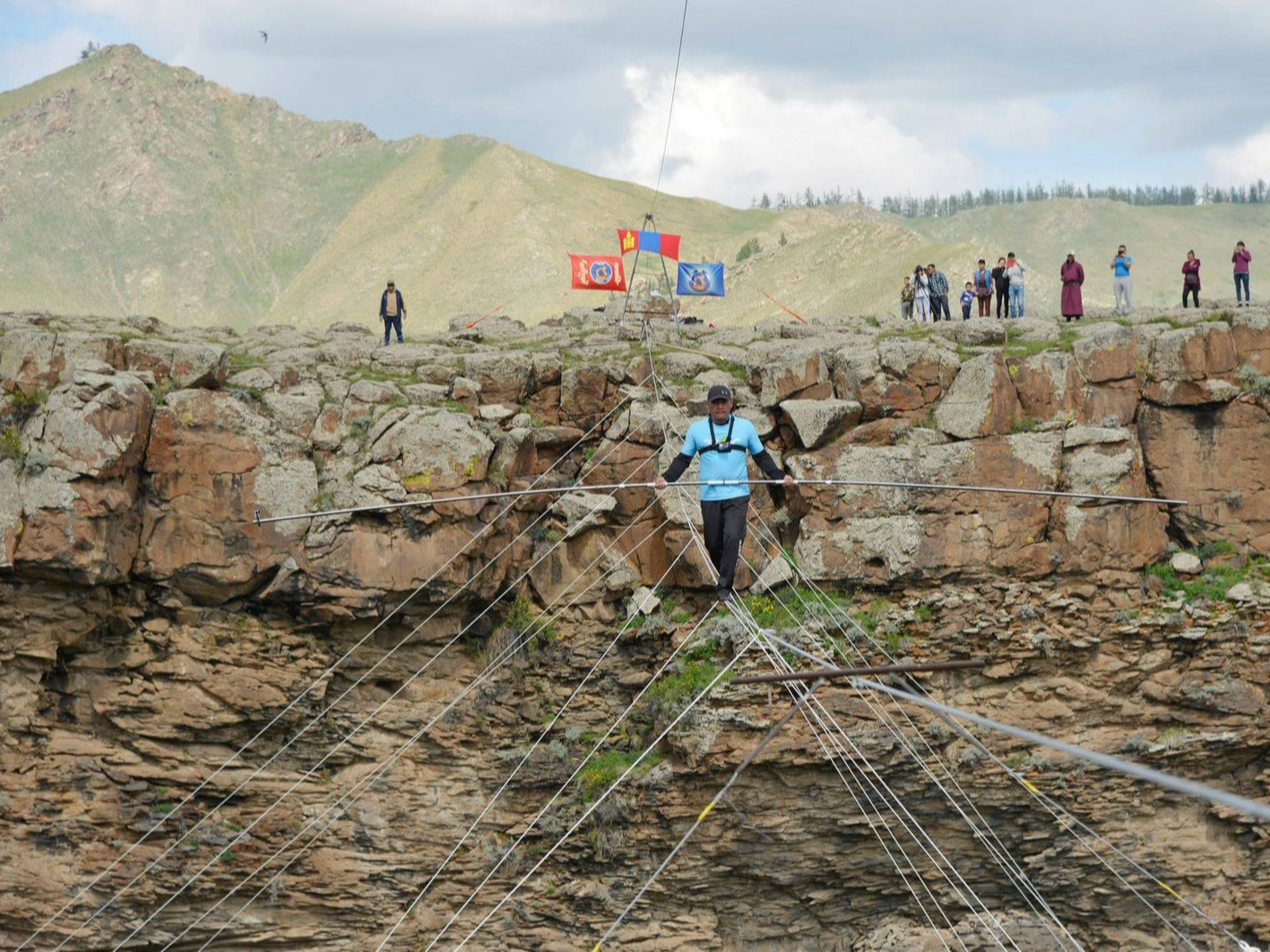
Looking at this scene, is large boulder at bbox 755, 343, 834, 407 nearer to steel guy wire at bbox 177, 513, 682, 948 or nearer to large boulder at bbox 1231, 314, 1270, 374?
steel guy wire at bbox 177, 513, 682, 948

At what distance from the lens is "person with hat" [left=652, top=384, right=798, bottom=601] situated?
48.4 ft

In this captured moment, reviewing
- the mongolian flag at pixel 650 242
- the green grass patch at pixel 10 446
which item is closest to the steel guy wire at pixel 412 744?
the mongolian flag at pixel 650 242

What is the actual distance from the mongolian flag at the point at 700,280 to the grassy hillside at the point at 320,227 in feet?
104

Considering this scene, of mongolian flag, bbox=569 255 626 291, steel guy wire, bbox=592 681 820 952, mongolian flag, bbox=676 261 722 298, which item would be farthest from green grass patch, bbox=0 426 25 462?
mongolian flag, bbox=676 261 722 298

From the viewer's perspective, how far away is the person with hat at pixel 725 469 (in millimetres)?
14750

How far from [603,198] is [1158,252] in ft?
151

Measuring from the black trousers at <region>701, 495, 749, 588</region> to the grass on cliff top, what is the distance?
Result: 28.4ft

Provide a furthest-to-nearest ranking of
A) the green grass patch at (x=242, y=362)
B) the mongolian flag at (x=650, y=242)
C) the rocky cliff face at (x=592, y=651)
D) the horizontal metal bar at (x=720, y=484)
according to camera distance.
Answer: the mongolian flag at (x=650, y=242)
the green grass patch at (x=242, y=362)
the rocky cliff face at (x=592, y=651)
the horizontal metal bar at (x=720, y=484)

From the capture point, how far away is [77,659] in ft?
68.1

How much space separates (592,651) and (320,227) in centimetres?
6647

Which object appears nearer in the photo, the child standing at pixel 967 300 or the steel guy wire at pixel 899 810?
the steel guy wire at pixel 899 810

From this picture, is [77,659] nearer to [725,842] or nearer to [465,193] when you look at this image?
[725,842]

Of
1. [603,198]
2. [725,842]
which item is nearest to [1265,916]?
[725,842]

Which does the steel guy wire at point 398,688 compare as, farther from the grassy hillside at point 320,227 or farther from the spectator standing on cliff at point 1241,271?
the grassy hillside at point 320,227
